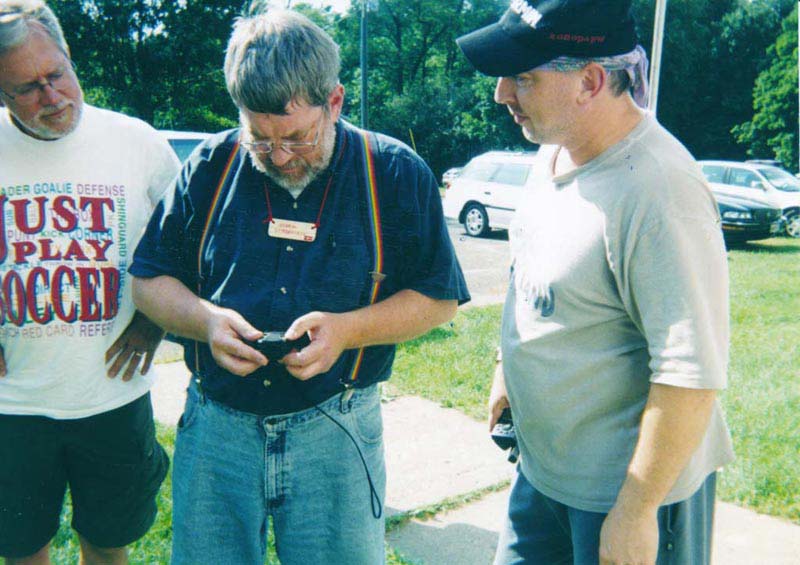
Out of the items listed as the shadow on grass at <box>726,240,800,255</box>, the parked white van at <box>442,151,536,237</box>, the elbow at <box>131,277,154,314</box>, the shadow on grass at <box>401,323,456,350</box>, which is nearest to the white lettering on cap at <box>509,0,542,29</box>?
the elbow at <box>131,277,154,314</box>

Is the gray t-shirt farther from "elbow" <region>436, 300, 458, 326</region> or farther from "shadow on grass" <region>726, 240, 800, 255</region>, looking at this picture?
"shadow on grass" <region>726, 240, 800, 255</region>

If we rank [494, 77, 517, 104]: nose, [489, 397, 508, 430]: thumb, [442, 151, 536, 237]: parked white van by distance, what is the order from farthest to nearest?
[442, 151, 536, 237]: parked white van, [489, 397, 508, 430]: thumb, [494, 77, 517, 104]: nose

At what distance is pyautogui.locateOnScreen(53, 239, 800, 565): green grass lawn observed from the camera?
341 centimetres

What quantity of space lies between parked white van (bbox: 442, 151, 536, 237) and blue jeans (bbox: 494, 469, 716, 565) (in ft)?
38.6

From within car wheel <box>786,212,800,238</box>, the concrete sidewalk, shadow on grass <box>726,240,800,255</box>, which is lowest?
shadow on grass <box>726,240,800,255</box>

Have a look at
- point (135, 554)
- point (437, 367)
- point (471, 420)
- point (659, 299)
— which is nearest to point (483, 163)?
point (437, 367)

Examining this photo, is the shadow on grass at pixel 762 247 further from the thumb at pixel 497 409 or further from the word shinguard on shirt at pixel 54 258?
the word shinguard on shirt at pixel 54 258

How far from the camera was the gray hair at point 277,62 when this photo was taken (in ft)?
5.51

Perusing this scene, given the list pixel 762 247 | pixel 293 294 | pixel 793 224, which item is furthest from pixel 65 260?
pixel 793 224

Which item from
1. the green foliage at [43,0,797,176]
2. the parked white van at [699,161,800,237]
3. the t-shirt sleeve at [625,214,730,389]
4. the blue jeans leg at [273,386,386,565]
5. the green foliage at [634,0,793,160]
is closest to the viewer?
the t-shirt sleeve at [625,214,730,389]

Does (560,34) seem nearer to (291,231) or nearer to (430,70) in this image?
(291,231)

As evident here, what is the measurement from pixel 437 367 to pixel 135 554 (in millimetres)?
2899

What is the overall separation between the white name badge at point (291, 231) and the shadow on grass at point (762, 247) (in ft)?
46.3

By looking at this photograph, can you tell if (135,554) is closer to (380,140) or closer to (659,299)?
(380,140)
